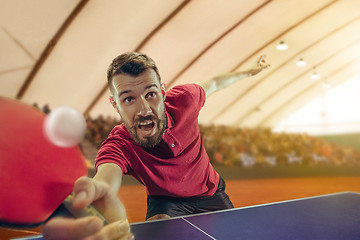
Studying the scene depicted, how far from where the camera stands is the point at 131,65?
3.41ft

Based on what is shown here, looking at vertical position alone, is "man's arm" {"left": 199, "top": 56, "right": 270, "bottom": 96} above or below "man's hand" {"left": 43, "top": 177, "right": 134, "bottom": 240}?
above

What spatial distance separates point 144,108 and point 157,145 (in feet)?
0.72

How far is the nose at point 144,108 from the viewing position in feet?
3.28

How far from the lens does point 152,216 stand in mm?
1247

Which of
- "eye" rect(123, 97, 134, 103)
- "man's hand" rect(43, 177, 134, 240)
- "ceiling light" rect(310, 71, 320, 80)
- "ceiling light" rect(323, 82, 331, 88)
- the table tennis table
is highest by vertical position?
"ceiling light" rect(310, 71, 320, 80)

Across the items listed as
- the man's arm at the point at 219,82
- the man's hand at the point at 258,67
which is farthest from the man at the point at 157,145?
the man's hand at the point at 258,67

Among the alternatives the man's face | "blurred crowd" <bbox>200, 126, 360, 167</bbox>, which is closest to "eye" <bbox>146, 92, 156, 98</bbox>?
the man's face

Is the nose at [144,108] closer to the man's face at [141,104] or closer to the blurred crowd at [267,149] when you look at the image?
the man's face at [141,104]

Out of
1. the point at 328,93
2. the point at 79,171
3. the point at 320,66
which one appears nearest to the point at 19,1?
the point at 79,171

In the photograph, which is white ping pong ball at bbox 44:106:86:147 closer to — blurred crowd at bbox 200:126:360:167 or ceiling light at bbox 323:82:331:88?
blurred crowd at bbox 200:126:360:167

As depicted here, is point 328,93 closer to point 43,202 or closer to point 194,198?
point 194,198

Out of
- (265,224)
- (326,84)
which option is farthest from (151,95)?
(326,84)

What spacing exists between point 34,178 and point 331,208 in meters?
1.00

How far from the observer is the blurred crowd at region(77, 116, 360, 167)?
14.9 feet
